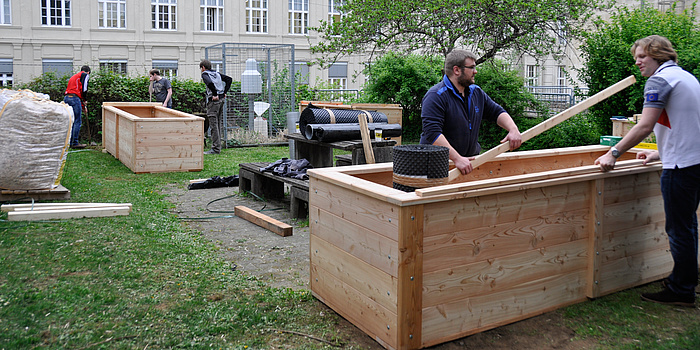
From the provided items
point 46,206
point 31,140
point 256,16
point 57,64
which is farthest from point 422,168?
point 256,16

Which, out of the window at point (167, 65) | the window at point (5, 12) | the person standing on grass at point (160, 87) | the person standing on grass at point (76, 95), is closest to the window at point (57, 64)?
the window at point (5, 12)

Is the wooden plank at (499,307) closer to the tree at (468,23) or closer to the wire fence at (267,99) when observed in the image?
the tree at (468,23)

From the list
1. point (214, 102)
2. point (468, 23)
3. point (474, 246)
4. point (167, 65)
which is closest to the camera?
point (474, 246)

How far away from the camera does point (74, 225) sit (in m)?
6.90

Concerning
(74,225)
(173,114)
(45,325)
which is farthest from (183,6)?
(45,325)

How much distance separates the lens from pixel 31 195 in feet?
26.3

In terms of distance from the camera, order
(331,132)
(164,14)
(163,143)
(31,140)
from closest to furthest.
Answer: (31,140)
(331,132)
(163,143)
(164,14)

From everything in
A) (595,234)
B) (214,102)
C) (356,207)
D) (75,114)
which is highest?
(214,102)

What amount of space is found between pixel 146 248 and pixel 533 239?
387cm

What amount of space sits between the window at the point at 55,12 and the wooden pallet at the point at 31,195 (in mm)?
32252

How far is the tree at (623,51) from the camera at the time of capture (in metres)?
10.9

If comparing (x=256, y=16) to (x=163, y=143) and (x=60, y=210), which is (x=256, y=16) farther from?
(x=60, y=210)

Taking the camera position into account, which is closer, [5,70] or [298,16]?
[5,70]

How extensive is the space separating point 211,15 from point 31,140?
Result: 114 feet
